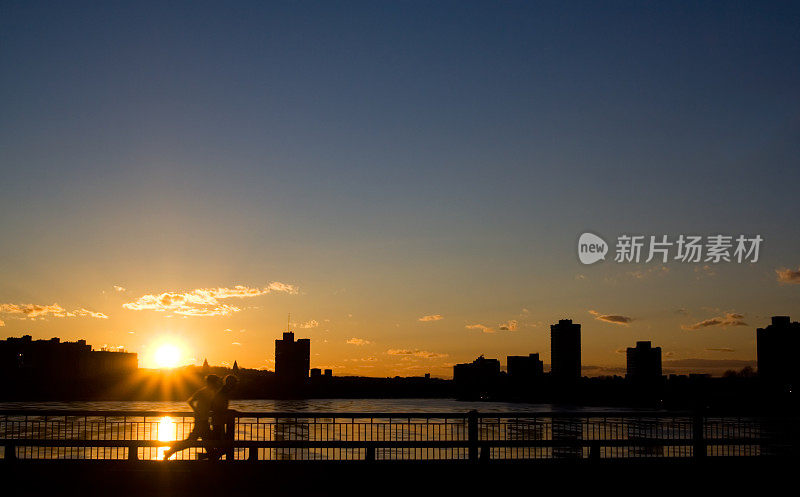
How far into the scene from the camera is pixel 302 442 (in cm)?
1727

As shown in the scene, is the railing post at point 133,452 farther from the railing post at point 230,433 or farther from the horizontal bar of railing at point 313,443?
the railing post at point 230,433

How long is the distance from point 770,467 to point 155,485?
12608mm

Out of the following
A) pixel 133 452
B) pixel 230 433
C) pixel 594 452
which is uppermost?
pixel 230 433

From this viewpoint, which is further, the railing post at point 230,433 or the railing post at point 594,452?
the railing post at point 230,433

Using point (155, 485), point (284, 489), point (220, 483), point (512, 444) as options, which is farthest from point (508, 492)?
point (155, 485)

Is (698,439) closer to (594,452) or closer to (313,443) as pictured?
(594,452)

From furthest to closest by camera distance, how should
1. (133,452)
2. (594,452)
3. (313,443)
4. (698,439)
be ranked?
1. (698,439)
2. (313,443)
3. (133,452)
4. (594,452)

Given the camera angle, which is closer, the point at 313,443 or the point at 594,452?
the point at 594,452

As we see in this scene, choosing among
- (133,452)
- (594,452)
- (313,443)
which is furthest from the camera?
(313,443)

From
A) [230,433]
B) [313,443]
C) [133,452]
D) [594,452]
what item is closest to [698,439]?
[594,452]

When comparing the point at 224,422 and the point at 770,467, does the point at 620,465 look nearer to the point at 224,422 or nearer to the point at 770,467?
the point at 770,467

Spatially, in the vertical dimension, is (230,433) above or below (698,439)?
above

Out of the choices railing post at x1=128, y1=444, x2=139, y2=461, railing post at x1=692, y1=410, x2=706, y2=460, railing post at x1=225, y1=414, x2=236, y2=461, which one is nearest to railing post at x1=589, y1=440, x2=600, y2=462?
railing post at x1=692, y1=410, x2=706, y2=460

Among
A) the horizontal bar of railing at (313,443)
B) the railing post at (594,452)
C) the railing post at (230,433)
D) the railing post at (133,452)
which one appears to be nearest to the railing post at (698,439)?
the horizontal bar of railing at (313,443)
